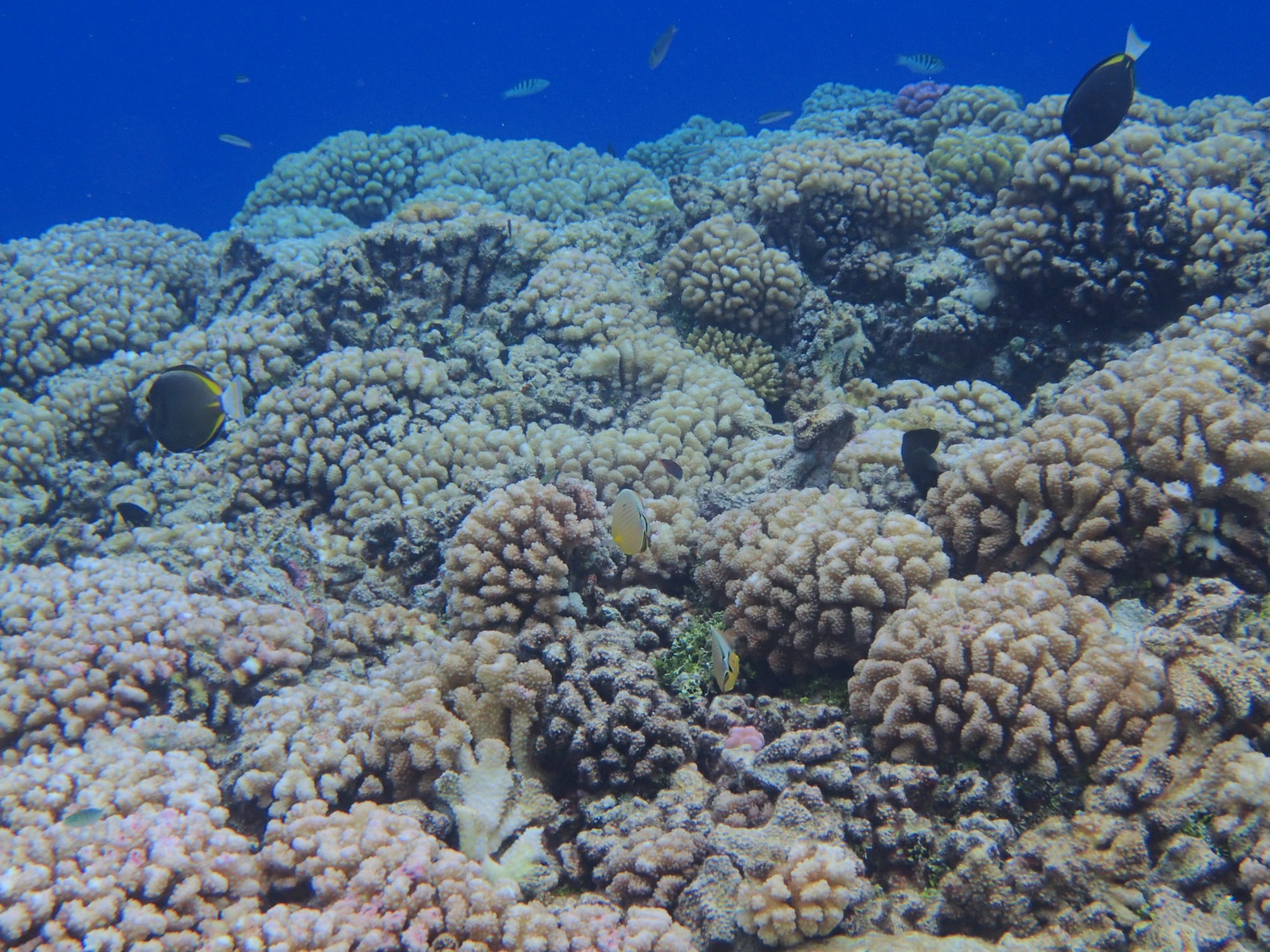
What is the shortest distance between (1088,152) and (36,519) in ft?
36.1

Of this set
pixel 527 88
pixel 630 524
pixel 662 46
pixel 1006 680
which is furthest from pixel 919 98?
pixel 1006 680

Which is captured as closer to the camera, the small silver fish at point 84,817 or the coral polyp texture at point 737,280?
the small silver fish at point 84,817

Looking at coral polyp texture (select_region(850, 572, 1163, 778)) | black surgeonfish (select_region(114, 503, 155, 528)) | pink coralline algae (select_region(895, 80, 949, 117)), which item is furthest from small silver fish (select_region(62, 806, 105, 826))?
pink coralline algae (select_region(895, 80, 949, 117))

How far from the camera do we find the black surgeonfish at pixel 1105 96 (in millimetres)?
4566

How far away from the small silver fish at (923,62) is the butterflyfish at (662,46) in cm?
458

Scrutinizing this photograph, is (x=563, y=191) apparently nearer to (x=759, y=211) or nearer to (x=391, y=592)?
(x=759, y=211)

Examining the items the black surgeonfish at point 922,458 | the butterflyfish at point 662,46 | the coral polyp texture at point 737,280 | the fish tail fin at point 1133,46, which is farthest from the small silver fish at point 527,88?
the black surgeonfish at point 922,458

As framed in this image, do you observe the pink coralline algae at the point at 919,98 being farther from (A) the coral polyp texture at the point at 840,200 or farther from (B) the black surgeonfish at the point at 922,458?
(B) the black surgeonfish at the point at 922,458

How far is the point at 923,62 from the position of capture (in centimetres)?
1229

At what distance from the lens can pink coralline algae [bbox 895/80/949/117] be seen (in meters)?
11.1

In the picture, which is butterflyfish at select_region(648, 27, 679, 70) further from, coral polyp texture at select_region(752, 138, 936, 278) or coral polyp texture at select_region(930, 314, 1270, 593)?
coral polyp texture at select_region(930, 314, 1270, 593)

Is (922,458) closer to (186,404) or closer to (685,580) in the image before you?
(685,580)

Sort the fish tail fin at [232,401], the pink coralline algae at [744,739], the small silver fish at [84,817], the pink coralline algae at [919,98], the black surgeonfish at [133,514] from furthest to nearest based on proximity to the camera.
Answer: the pink coralline algae at [919,98] < the black surgeonfish at [133,514] < the fish tail fin at [232,401] < the pink coralline algae at [744,739] < the small silver fish at [84,817]

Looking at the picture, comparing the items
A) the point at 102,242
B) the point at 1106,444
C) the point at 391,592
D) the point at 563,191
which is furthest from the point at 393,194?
the point at 1106,444
